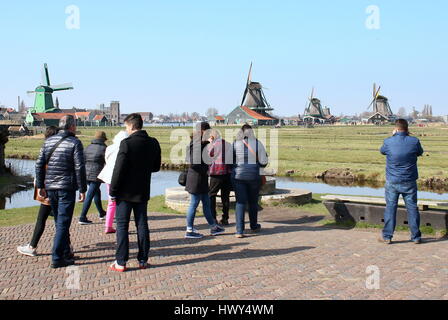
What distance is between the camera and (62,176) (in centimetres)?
580

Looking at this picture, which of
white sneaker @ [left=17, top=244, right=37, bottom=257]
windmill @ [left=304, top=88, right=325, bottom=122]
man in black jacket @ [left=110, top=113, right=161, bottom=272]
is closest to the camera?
man in black jacket @ [left=110, top=113, right=161, bottom=272]

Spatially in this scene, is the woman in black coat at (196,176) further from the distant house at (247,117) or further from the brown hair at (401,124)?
the distant house at (247,117)

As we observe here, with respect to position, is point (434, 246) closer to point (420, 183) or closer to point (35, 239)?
point (35, 239)

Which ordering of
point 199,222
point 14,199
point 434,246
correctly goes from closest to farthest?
point 434,246 < point 199,222 < point 14,199

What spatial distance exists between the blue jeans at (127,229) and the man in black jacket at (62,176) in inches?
24.3

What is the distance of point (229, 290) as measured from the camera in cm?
488

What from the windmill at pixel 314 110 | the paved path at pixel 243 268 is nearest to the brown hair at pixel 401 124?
the paved path at pixel 243 268

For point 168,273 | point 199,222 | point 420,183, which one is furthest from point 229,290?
point 420,183

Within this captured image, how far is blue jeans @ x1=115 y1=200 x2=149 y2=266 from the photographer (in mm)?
5645

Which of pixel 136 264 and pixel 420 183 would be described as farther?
pixel 420 183

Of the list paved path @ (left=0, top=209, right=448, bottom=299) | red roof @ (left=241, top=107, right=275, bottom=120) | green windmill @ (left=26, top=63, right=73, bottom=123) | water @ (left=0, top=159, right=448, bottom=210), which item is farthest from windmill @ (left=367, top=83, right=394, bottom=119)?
paved path @ (left=0, top=209, right=448, bottom=299)

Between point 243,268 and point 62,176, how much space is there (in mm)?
2446

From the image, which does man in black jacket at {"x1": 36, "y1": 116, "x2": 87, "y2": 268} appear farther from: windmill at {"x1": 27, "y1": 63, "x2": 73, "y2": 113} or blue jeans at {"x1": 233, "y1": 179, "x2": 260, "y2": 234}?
windmill at {"x1": 27, "y1": 63, "x2": 73, "y2": 113}

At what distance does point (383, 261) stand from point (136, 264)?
308 centimetres
